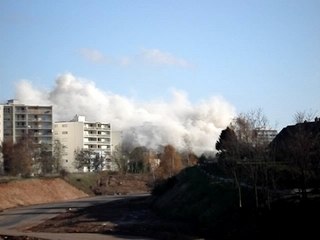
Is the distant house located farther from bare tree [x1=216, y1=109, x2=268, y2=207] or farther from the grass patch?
the grass patch

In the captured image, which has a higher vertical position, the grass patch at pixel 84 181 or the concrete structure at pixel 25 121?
the concrete structure at pixel 25 121

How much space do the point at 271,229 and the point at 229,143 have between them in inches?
751

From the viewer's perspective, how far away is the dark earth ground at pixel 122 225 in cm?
4889

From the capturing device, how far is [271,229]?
36875 mm

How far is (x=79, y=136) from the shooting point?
631 ft

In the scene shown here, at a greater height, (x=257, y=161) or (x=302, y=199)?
(x=257, y=161)

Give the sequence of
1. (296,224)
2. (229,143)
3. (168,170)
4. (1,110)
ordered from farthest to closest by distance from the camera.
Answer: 1. (1,110)
2. (168,170)
3. (229,143)
4. (296,224)

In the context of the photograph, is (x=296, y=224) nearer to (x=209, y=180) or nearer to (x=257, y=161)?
(x=257, y=161)

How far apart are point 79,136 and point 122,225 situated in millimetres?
137184

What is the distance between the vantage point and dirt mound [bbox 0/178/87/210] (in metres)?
103

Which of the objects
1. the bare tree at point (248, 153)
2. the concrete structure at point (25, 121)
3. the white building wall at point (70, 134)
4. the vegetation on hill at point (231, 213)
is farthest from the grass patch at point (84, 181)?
the bare tree at point (248, 153)

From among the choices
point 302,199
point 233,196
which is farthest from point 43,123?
point 302,199

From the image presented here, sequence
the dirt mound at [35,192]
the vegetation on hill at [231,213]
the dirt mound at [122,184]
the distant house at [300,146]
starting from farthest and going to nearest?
the dirt mound at [122,184]
the dirt mound at [35,192]
the distant house at [300,146]
the vegetation on hill at [231,213]

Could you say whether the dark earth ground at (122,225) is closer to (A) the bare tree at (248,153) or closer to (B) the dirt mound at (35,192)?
(A) the bare tree at (248,153)
